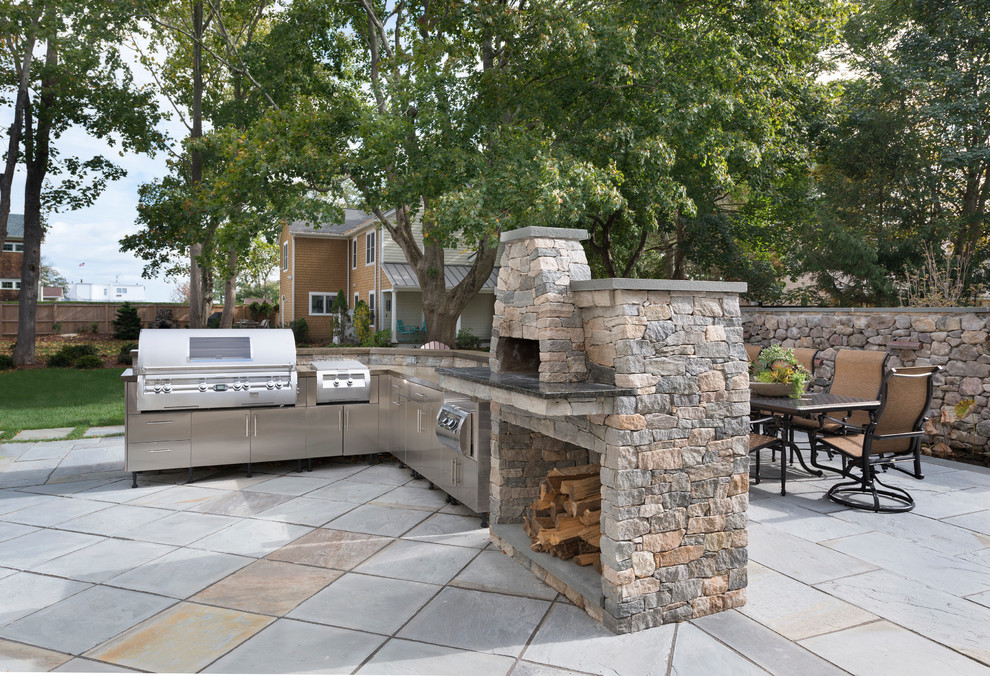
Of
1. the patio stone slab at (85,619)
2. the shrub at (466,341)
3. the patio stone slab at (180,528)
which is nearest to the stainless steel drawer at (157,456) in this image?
the patio stone slab at (180,528)

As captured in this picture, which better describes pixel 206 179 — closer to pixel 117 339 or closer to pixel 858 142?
pixel 117 339

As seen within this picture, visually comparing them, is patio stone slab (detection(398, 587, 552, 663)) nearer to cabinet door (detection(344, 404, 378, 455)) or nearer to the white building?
cabinet door (detection(344, 404, 378, 455))

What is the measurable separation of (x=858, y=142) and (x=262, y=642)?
12.0 meters

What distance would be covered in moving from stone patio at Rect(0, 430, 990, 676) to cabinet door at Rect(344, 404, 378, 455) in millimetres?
1073

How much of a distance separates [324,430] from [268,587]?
2857 millimetres

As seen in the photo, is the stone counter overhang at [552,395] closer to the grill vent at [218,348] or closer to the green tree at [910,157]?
the grill vent at [218,348]

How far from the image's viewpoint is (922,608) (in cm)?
315

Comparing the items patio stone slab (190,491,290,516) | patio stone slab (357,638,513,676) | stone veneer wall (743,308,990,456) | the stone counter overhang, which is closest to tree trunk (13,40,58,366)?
patio stone slab (190,491,290,516)

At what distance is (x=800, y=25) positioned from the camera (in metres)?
9.50

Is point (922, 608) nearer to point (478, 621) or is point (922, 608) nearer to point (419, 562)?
point (478, 621)

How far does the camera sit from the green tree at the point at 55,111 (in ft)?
43.0

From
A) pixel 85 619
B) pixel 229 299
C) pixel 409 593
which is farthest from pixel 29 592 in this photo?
pixel 229 299

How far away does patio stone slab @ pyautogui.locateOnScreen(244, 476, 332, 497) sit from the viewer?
5.45 meters

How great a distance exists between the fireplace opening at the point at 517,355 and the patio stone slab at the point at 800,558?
72.4 inches
